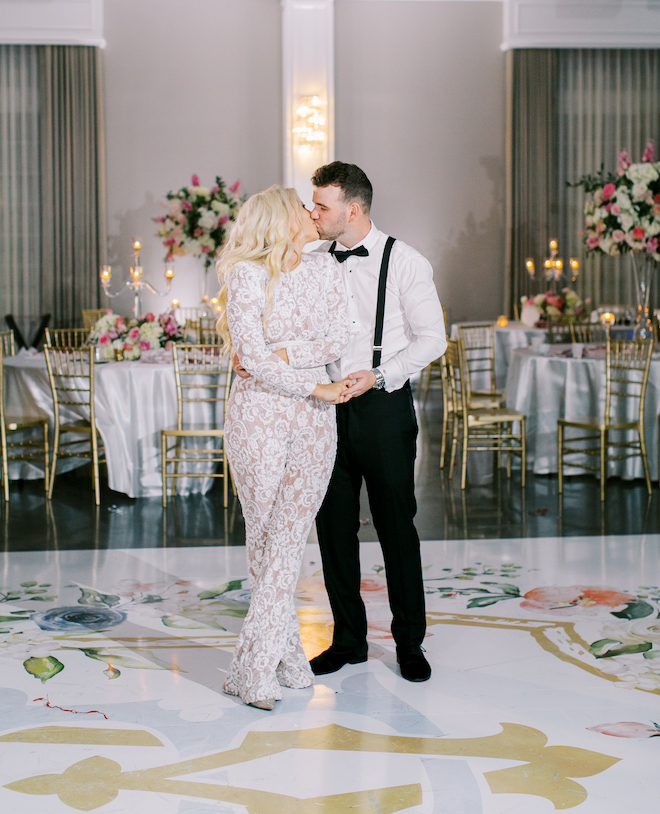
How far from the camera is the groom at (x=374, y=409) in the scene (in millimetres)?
3025

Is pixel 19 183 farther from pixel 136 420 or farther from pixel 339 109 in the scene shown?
pixel 136 420

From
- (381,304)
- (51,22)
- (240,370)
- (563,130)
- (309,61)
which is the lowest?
(240,370)

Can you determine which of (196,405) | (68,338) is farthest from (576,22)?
(196,405)

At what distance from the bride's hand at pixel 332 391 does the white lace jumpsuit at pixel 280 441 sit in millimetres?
26

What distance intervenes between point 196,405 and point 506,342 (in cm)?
435

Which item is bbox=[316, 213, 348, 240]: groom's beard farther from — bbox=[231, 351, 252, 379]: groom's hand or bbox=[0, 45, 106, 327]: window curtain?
bbox=[0, 45, 106, 327]: window curtain

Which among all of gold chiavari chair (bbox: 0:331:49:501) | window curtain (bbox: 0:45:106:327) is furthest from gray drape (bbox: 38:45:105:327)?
gold chiavari chair (bbox: 0:331:49:501)

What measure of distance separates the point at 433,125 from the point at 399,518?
941 centimetres

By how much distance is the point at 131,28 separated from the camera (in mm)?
11180

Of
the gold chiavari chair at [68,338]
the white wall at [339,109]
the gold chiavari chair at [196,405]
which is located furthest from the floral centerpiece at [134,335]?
the white wall at [339,109]

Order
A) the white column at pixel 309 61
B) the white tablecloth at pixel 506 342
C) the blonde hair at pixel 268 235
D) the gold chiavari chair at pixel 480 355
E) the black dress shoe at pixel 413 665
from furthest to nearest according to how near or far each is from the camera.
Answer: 1. the white column at pixel 309 61
2. the white tablecloth at pixel 506 342
3. the gold chiavari chair at pixel 480 355
4. the black dress shoe at pixel 413 665
5. the blonde hair at pixel 268 235

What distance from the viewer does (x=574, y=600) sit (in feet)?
13.2

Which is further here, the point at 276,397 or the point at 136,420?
the point at 136,420

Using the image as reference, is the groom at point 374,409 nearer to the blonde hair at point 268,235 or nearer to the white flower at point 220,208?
the blonde hair at point 268,235
